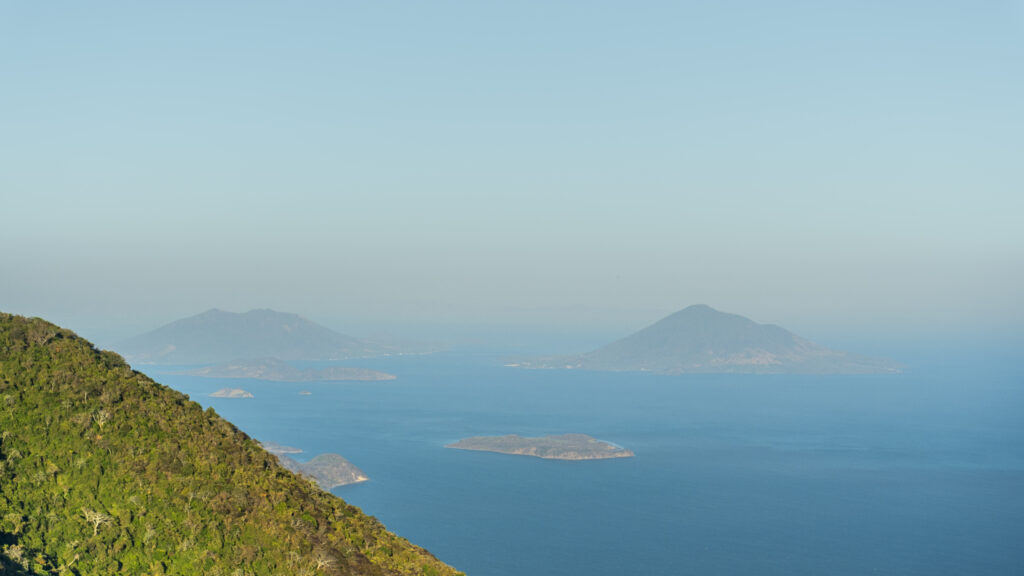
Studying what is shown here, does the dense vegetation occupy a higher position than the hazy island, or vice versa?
the dense vegetation

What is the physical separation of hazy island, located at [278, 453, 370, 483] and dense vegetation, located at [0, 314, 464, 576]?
137 meters

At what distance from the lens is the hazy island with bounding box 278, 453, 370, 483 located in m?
180

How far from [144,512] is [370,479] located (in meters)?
159

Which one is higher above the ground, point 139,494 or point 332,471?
point 139,494

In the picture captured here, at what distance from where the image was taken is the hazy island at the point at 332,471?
180250mm

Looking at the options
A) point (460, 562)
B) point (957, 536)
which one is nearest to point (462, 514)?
point (460, 562)

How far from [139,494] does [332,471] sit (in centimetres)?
15501

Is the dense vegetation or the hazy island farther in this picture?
the hazy island

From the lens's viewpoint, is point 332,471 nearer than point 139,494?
No

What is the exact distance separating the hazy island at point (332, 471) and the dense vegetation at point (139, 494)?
137 m

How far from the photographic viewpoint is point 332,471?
18600 cm

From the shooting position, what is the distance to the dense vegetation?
1324 inches

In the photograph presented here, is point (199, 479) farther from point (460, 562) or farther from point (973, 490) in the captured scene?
point (973, 490)

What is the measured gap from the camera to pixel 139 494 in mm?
36719
